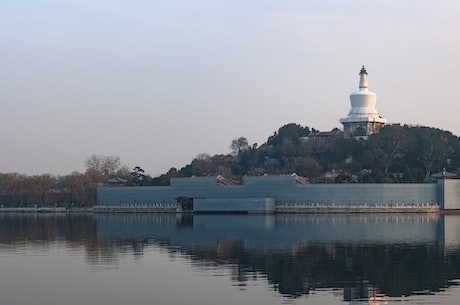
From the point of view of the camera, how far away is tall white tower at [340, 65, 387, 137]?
98.9 meters

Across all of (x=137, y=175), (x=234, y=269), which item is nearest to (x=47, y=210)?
(x=137, y=175)

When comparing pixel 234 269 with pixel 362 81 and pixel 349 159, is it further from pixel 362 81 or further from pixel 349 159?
pixel 362 81

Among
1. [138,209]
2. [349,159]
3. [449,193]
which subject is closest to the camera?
[449,193]

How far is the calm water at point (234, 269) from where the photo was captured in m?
22.8

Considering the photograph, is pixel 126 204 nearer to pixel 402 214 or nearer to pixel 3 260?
pixel 402 214

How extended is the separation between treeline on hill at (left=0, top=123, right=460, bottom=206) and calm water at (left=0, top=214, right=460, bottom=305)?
44530 mm

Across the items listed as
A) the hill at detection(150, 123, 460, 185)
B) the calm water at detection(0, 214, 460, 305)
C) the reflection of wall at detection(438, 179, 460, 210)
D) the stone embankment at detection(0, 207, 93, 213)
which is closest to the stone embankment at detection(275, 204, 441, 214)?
the reflection of wall at detection(438, 179, 460, 210)

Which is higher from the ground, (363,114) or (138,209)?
(363,114)

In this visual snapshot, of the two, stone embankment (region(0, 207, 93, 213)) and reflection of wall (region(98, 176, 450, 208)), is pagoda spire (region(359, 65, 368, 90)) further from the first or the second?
stone embankment (region(0, 207, 93, 213))

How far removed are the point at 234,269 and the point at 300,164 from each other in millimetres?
65649

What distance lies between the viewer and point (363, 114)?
99438mm

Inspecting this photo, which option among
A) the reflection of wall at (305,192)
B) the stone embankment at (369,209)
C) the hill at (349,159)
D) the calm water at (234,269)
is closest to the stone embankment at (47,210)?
the hill at (349,159)

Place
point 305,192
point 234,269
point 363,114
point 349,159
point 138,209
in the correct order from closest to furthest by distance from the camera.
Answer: point 234,269, point 305,192, point 138,209, point 349,159, point 363,114

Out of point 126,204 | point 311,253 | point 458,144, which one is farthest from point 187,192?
point 311,253
